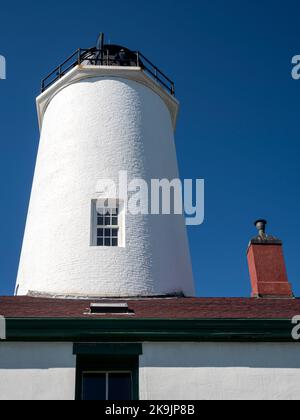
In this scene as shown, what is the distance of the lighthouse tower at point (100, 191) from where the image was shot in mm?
14602

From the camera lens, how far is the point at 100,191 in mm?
15734

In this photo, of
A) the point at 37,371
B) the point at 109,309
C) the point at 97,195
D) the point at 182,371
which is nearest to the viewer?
the point at 37,371

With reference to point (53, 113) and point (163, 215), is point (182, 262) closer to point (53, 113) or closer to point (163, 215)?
point (163, 215)

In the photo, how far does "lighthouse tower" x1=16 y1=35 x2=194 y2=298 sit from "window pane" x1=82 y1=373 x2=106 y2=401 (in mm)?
3679

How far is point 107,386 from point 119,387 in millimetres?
195

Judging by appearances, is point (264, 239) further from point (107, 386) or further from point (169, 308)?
point (107, 386)

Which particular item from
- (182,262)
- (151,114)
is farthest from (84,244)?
(151,114)

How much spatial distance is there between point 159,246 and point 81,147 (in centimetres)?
336

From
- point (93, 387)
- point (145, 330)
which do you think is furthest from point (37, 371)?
point (145, 330)

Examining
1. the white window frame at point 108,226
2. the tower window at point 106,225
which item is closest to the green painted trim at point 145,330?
the white window frame at point 108,226

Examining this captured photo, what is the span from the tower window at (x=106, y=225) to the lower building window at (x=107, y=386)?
4.89 metres

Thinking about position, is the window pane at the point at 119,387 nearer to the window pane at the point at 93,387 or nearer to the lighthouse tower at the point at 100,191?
the window pane at the point at 93,387

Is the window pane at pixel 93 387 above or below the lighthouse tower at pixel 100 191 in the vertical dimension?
below

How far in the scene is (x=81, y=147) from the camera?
16453 mm
